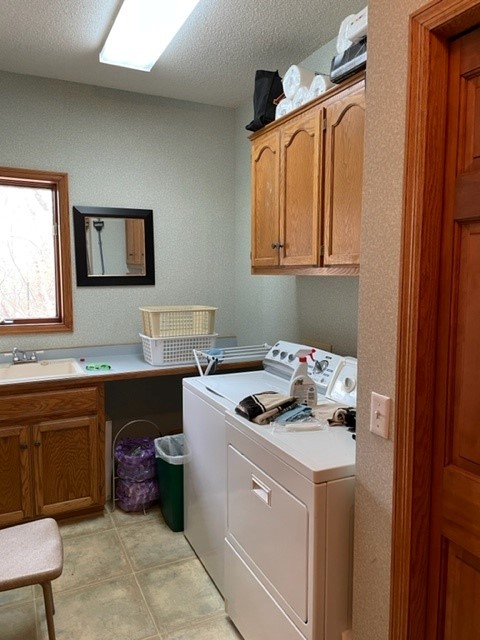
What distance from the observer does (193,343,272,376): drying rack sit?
2.81 m

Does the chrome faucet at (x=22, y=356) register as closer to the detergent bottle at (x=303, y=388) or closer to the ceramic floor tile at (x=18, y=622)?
the ceramic floor tile at (x=18, y=622)

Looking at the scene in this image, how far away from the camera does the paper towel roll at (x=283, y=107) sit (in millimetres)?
2299

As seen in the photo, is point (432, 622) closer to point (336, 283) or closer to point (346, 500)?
point (346, 500)

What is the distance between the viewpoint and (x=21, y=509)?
2605mm

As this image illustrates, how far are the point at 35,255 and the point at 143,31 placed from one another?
5.12 feet

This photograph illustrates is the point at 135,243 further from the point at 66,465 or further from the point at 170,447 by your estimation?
the point at 66,465

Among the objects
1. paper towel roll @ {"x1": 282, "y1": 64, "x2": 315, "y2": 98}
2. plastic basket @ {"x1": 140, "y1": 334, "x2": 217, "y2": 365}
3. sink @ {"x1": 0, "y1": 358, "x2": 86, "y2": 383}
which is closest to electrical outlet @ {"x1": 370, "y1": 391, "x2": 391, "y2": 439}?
paper towel roll @ {"x1": 282, "y1": 64, "x2": 315, "y2": 98}

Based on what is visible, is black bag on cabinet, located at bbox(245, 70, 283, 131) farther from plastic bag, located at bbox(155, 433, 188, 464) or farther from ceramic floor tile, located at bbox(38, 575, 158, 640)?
ceramic floor tile, located at bbox(38, 575, 158, 640)

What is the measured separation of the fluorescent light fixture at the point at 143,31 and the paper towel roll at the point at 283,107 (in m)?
0.59

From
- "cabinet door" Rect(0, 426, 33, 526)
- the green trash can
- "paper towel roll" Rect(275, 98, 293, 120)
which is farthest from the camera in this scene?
the green trash can

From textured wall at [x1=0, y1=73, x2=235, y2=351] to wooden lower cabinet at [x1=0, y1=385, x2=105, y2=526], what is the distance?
0.62 meters

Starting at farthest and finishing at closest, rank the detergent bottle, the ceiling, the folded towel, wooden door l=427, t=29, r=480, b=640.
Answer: the ceiling < the detergent bottle < the folded towel < wooden door l=427, t=29, r=480, b=640

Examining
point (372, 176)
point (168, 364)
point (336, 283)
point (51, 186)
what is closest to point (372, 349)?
point (372, 176)

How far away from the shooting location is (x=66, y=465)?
106 inches
